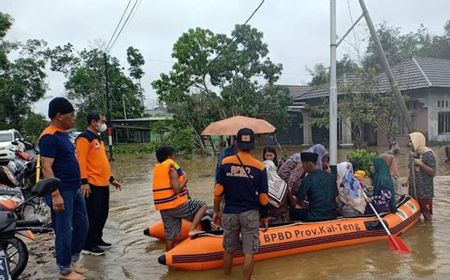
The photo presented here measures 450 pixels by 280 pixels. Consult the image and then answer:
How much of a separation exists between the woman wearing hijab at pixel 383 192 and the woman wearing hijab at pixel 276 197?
1.48m

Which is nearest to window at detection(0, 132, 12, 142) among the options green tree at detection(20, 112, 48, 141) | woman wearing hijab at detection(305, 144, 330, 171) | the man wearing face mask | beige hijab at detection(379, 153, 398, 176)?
the man wearing face mask

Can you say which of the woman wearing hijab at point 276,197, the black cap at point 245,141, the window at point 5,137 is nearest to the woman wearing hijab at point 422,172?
the woman wearing hijab at point 276,197

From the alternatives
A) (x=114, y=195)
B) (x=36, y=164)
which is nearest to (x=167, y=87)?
(x=114, y=195)

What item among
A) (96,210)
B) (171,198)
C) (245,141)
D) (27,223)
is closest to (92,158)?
(96,210)

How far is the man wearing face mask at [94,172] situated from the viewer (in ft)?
19.5

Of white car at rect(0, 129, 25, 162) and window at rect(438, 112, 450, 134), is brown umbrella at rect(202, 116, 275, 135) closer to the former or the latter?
white car at rect(0, 129, 25, 162)

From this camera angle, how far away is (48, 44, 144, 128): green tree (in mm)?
35719

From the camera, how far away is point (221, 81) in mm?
24094

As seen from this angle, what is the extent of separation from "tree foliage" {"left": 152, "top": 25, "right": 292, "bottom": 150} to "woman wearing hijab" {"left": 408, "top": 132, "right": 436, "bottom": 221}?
1556 centimetres

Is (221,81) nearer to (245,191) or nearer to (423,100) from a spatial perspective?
(423,100)

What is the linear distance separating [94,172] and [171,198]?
1111mm

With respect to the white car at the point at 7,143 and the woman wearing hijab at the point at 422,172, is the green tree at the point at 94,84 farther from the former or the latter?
the woman wearing hijab at the point at 422,172

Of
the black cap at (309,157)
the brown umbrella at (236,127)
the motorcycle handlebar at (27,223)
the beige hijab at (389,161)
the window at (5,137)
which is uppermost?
the brown umbrella at (236,127)

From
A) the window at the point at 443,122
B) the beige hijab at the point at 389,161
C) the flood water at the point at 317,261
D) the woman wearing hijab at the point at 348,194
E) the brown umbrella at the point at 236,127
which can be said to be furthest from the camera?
the window at the point at 443,122
